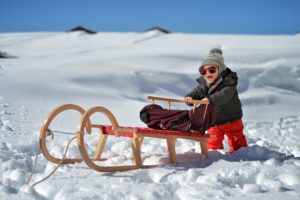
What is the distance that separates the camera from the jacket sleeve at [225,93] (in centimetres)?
379

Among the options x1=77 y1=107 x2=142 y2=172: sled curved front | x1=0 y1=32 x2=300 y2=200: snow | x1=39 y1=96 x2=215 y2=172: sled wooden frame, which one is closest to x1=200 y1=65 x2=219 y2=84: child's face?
x1=39 y1=96 x2=215 y2=172: sled wooden frame

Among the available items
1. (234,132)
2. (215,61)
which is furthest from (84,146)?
(234,132)

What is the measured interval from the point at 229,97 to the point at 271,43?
12.3 m

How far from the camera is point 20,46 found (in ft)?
60.1

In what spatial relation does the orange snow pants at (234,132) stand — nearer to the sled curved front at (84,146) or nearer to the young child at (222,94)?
the young child at (222,94)

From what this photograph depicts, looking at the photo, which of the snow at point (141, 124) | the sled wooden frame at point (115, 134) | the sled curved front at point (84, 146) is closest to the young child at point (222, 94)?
the snow at point (141, 124)

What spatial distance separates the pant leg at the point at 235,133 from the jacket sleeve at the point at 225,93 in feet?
1.19

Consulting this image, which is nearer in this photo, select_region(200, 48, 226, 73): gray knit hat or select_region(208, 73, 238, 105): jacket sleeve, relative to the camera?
select_region(208, 73, 238, 105): jacket sleeve

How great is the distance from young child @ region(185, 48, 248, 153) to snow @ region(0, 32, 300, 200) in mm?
371

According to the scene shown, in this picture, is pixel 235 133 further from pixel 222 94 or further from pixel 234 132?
pixel 222 94

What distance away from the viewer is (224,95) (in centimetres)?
A: 391

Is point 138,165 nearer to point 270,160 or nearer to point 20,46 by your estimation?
point 270,160

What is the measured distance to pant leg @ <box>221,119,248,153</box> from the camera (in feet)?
14.2

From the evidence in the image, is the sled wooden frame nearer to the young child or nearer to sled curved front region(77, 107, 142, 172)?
sled curved front region(77, 107, 142, 172)
